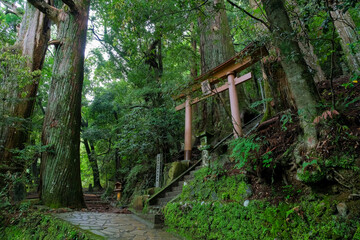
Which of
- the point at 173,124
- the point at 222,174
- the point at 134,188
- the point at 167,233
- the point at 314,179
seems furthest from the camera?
the point at 134,188

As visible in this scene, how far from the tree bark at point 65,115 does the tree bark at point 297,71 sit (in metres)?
5.69

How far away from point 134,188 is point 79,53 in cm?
602

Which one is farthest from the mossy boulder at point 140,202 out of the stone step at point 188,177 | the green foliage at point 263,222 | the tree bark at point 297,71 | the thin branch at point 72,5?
the thin branch at point 72,5

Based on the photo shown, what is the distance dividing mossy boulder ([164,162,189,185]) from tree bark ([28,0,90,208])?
8.80 feet

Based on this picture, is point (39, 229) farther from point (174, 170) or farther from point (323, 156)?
point (323, 156)

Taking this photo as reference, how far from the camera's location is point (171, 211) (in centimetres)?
459

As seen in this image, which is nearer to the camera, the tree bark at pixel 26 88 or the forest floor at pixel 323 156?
the forest floor at pixel 323 156

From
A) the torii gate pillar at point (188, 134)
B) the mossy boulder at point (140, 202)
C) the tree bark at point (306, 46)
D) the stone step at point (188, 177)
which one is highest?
the tree bark at point (306, 46)

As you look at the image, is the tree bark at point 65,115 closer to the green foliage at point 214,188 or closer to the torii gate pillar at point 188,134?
the green foliage at point 214,188

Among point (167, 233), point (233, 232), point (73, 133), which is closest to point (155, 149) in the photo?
point (73, 133)

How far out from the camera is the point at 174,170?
6734mm

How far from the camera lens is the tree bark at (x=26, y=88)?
19.9 feet

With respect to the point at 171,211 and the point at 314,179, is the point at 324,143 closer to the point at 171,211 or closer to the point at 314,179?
the point at 314,179

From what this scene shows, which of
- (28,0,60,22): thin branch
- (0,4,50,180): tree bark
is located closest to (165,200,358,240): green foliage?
(0,4,50,180): tree bark
